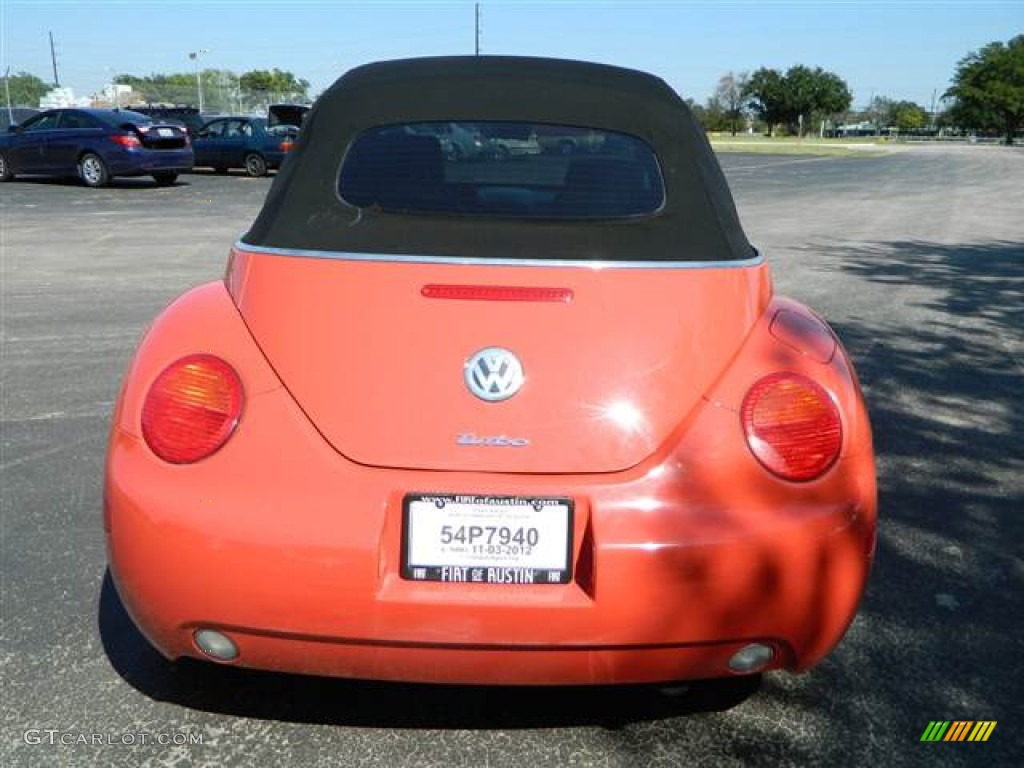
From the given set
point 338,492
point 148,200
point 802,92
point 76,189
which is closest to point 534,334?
point 338,492

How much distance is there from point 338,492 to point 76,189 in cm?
1965

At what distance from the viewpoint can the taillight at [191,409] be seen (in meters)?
2.04

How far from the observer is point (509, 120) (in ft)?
8.79

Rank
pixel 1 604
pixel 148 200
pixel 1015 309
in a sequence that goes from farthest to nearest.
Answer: pixel 148 200, pixel 1015 309, pixel 1 604

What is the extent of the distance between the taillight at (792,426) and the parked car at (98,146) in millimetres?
19164

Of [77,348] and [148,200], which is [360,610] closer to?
[77,348]

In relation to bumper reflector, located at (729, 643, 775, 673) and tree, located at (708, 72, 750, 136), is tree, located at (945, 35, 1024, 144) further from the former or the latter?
bumper reflector, located at (729, 643, 775, 673)

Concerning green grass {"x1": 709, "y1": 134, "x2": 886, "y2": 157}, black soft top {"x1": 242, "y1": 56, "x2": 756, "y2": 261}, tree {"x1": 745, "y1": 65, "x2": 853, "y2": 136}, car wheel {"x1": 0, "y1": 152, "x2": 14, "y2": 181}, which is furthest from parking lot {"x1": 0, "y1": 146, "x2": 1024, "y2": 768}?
tree {"x1": 745, "y1": 65, "x2": 853, "y2": 136}

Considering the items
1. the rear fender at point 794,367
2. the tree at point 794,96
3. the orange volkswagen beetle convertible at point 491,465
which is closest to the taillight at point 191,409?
the orange volkswagen beetle convertible at point 491,465

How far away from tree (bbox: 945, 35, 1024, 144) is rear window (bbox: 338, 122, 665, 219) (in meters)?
123

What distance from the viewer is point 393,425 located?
78.3 inches

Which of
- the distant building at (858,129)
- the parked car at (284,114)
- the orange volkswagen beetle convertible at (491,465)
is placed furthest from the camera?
the distant building at (858,129)

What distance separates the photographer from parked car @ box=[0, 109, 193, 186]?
1870 cm

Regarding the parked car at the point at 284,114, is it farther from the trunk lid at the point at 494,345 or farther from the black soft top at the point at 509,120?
the trunk lid at the point at 494,345
